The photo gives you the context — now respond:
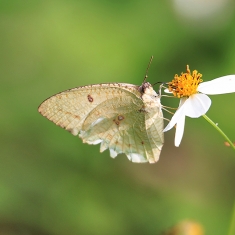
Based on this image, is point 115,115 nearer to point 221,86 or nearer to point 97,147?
point 221,86

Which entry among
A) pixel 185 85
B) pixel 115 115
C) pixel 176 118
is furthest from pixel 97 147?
pixel 176 118

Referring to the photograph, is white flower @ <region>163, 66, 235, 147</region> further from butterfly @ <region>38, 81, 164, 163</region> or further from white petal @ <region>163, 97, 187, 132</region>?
butterfly @ <region>38, 81, 164, 163</region>

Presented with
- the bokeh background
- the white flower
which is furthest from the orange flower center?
the bokeh background

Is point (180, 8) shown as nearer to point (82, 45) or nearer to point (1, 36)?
point (82, 45)

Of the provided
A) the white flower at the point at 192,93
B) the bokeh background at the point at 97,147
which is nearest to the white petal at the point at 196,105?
the white flower at the point at 192,93

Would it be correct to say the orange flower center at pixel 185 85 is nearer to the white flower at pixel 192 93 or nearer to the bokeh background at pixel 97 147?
the white flower at pixel 192 93

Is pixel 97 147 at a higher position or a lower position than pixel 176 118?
higher

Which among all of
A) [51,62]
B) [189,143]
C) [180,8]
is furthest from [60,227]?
[180,8]
